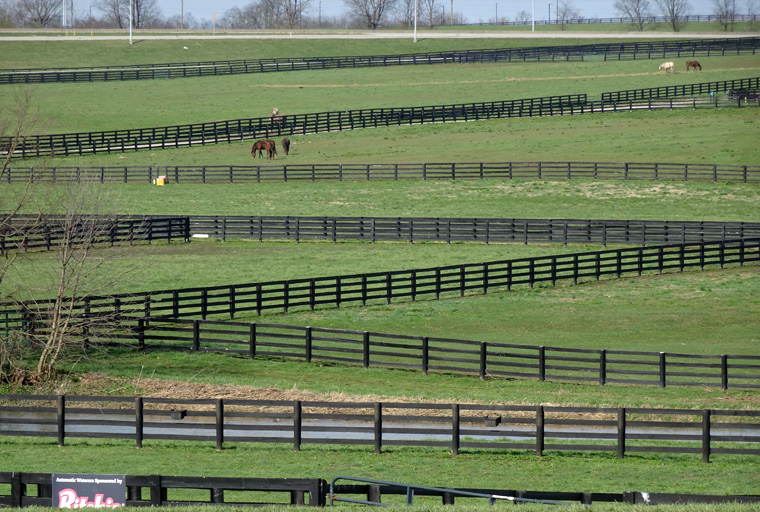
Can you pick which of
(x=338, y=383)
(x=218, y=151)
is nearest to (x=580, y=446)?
(x=338, y=383)

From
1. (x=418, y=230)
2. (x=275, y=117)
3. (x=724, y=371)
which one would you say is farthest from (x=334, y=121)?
(x=724, y=371)

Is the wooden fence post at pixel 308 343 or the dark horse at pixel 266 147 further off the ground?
the dark horse at pixel 266 147

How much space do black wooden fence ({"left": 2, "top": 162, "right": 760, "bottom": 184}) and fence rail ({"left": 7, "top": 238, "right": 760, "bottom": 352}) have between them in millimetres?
14808

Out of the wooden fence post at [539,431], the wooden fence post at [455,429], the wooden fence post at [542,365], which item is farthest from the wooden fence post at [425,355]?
the wooden fence post at [539,431]

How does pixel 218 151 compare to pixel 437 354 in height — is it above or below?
above

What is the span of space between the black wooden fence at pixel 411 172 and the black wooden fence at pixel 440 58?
4092cm

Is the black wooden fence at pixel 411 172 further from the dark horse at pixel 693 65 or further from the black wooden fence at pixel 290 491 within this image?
the black wooden fence at pixel 290 491

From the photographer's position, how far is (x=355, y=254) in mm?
38969

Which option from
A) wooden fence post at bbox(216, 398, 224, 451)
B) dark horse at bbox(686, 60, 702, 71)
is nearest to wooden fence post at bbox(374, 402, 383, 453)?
wooden fence post at bbox(216, 398, 224, 451)

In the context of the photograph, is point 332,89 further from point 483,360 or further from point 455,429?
point 455,429

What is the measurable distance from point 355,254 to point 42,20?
135 metres

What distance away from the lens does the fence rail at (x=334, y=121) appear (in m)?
65.0

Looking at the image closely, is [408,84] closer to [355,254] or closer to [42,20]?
[355,254]

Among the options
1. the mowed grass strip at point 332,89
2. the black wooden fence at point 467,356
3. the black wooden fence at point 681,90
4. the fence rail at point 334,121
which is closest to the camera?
the black wooden fence at point 467,356
